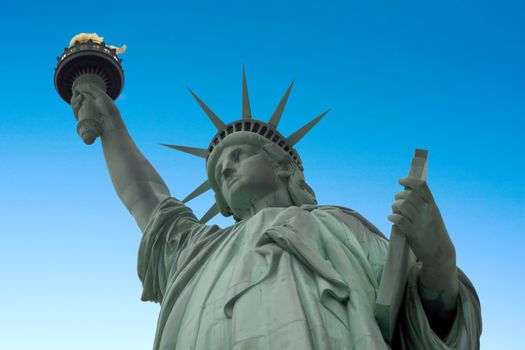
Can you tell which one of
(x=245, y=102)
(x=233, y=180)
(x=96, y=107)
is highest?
Result: (x=96, y=107)

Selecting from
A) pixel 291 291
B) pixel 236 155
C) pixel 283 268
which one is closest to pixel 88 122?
pixel 236 155

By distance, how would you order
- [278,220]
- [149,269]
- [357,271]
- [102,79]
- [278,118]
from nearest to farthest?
[357,271] → [278,220] → [149,269] → [278,118] → [102,79]

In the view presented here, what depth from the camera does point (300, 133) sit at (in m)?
11.1

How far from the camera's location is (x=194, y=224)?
10.2 meters

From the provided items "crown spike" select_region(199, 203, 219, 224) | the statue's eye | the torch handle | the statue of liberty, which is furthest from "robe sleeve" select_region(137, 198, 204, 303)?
the torch handle

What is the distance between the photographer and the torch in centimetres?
1241

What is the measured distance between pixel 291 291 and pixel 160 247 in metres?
3.00

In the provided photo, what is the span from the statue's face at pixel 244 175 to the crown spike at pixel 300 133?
59 centimetres

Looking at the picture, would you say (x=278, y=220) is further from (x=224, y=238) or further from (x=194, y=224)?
(x=194, y=224)

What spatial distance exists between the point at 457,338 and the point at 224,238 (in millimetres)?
2575

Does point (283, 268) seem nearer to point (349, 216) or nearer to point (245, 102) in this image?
point (349, 216)

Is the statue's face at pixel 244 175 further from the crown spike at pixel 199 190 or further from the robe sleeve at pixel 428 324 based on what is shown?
the robe sleeve at pixel 428 324

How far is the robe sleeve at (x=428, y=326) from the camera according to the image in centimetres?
757

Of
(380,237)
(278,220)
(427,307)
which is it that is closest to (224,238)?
(278,220)
